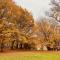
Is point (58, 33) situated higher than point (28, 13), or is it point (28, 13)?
point (28, 13)

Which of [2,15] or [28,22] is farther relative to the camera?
[28,22]

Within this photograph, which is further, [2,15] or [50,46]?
[50,46]

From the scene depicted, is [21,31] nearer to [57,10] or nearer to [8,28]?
[8,28]

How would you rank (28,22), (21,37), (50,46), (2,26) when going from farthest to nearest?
(50,46)
(28,22)
(21,37)
(2,26)

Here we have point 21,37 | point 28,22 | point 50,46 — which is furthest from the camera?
point 50,46

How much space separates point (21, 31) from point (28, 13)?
4887 millimetres

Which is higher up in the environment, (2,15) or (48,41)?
(2,15)

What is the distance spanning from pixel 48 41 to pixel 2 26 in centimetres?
1726

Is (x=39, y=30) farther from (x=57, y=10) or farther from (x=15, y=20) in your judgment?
(x=57, y=10)

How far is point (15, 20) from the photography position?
4628cm

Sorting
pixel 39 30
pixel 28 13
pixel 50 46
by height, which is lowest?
pixel 50 46

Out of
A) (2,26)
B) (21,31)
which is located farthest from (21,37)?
(2,26)

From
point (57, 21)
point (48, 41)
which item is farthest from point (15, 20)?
point (48, 41)

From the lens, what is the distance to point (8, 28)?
140ft
